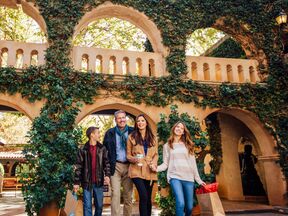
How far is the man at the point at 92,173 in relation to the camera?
176 inches

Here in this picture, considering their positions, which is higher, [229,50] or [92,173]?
[229,50]

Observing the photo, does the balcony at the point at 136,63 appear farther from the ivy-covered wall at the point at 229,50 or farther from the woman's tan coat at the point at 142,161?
the woman's tan coat at the point at 142,161

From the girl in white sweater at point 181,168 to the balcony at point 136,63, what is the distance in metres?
3.89

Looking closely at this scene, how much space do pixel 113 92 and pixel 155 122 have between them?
1397mm

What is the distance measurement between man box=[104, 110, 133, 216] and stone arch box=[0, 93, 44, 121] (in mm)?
3284

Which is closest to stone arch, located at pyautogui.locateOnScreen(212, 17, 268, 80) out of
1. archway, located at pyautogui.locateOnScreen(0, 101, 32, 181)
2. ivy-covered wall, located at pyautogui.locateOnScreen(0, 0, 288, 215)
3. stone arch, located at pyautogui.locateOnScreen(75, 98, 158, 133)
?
ivy-covered wall, located at pyautogui.locateOnScreen(0, 0, 288, 215)

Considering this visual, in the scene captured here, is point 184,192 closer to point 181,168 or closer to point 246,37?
point 181,168

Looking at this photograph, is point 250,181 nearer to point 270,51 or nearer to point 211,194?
point 270,51

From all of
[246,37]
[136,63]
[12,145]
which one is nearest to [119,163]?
[136,63]

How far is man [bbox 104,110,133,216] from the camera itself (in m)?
4.47

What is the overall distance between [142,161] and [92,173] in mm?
825

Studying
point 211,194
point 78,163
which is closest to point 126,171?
→ point 78,163

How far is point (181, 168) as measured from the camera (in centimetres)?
442

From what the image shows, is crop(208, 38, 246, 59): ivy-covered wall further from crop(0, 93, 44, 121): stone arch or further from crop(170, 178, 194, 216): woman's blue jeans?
crop(170, 178, 194, 216): woman's blue jeans
